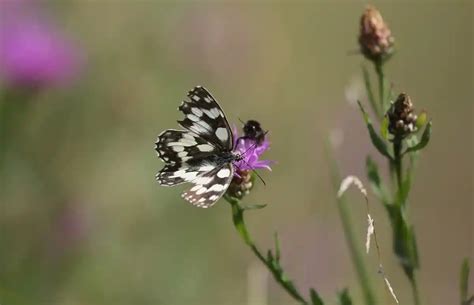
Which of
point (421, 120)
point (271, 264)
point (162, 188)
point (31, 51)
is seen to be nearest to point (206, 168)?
point (271, 264)

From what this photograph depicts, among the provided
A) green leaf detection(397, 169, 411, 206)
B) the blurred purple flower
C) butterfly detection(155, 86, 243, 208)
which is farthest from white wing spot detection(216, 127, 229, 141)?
the blurred purple flower

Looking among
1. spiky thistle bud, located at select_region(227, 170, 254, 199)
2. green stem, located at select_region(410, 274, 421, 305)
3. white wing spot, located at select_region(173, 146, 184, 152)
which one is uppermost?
white wing spot, located at select_region(173, 146, 184, 152)

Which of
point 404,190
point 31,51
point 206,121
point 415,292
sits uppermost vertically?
point 31,51

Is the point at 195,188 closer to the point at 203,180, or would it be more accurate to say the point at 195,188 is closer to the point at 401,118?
the point at 203,180

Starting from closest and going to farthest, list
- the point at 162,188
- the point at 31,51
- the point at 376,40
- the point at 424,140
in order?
the point at 424,140 → the point at 376,40 → the point at 162,188 → the point at 31,51

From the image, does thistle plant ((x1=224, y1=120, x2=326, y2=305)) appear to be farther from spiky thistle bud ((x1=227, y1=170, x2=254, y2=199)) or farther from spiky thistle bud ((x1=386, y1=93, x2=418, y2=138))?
spiky thistle bud ((x1=386, y1=93, x2=418, y2=138))

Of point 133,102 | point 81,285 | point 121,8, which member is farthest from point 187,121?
point 121,8

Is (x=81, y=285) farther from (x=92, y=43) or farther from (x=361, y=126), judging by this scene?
(x=361, y=126)
